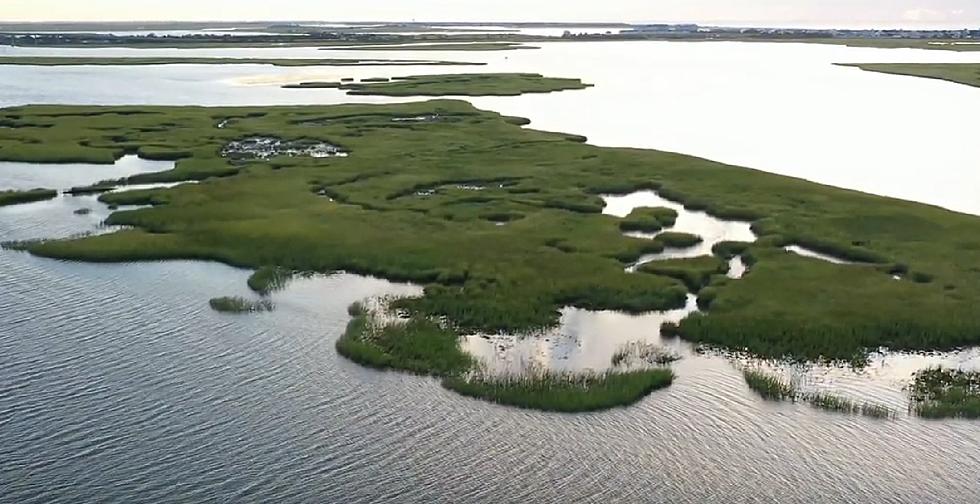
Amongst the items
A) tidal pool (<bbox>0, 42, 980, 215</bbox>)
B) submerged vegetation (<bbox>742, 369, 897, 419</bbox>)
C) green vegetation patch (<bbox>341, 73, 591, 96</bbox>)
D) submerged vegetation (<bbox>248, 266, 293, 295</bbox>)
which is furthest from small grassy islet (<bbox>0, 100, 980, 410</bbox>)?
green vegetation patch (<bbox>341, 73, 591, 96</bbox>)

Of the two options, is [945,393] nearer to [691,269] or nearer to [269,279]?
[691,269]

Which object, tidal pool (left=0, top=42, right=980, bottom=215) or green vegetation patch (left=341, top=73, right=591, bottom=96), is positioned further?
green vegetation patch (left=341, top=73, right=591, bottom=96)

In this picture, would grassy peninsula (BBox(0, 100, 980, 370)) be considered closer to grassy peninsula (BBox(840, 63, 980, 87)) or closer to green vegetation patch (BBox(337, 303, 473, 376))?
green vegetation patch (BBox(337, 303, 473, 376))

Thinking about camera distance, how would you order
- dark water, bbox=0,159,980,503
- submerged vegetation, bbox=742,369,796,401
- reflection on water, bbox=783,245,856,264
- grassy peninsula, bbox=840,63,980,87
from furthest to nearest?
grassy peninsula, bbox=840,63,980,87, reflection on water, bbox=783,245,856,264, submerged vegetation, bbox=742,369,796,401, dark water, bbox=0,159,980,503

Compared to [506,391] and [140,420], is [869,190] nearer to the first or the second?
[506,391]

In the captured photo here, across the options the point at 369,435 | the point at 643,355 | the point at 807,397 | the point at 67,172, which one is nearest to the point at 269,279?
the point at 369,435

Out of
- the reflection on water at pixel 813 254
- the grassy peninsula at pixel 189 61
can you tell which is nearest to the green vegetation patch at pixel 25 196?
the reflection on water at pixel 813 254

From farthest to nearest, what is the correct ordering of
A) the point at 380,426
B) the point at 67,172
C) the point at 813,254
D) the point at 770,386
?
the point at 67,172, the point at 813,254, the point at 770,386, the point at 380,426
